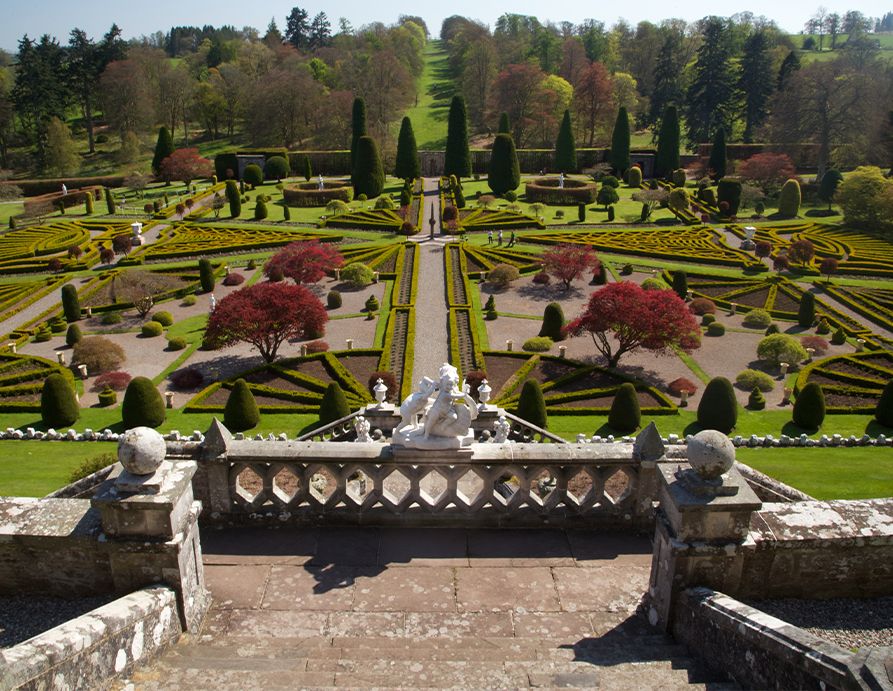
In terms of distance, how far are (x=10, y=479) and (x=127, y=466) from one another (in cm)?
1416

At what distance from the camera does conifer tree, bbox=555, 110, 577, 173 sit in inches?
2977

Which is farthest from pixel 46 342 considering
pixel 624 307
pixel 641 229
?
pixel 641 229

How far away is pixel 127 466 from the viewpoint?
297 inches

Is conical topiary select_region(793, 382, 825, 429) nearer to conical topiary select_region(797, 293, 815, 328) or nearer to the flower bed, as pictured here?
conical topiary select_region(797, 293, 815, 328)

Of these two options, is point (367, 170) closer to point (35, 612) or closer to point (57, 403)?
point (57, 403)

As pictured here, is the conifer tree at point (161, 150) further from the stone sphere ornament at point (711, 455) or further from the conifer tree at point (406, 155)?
the stone sphere ornament at point (711, 455)

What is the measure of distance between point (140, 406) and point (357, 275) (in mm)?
19097

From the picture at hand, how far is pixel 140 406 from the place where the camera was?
964 inches

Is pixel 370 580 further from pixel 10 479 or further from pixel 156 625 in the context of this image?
pixel 10 479

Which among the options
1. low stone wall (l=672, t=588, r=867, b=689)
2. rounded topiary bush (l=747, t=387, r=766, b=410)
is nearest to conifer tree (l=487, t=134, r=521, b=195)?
rounded topiary bush (l=747, t=387, r=766, b=410)

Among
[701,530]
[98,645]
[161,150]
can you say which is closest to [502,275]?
[701,530]

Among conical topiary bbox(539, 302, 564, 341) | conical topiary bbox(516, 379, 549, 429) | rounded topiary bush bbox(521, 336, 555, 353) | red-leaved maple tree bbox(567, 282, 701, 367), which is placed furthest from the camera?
conical topiary bbox(539, 302, 564, 341)

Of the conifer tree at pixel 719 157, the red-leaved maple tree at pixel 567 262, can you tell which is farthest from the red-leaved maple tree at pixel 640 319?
the conifer tree at pixel 719 157

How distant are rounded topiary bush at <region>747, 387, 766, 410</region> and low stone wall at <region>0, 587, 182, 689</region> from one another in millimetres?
23650
